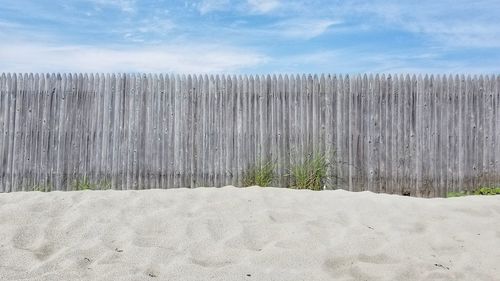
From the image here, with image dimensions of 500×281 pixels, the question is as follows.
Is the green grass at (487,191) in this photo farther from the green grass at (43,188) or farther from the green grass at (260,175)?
the green grass at (43,188)

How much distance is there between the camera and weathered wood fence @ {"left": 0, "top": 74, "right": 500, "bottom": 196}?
830cm

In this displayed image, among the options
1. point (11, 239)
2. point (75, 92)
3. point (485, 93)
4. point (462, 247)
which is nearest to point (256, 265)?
point (462, 247)

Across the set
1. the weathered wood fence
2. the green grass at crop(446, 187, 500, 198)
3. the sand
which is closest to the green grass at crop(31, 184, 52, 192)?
the weathered wood fence

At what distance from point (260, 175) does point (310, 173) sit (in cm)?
76

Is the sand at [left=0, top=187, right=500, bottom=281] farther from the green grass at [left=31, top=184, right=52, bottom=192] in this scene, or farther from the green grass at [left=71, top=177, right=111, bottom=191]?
the green grass at [left=31, top=184, right=52, bottom=192]

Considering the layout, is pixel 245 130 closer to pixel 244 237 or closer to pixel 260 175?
pixel 260 175

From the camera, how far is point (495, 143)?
862 centimetres

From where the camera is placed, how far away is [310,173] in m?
8.09

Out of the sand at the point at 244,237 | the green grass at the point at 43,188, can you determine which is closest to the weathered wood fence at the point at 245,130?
the green grass at the point at 43,188

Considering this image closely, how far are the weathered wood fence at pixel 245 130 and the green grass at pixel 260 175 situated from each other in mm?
94

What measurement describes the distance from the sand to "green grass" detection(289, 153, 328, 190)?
6.07 ft

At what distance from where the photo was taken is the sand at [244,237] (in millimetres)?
3850

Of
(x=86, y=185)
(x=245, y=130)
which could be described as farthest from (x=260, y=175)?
(x=86, y=185)

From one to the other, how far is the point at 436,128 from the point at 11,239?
6466mm
